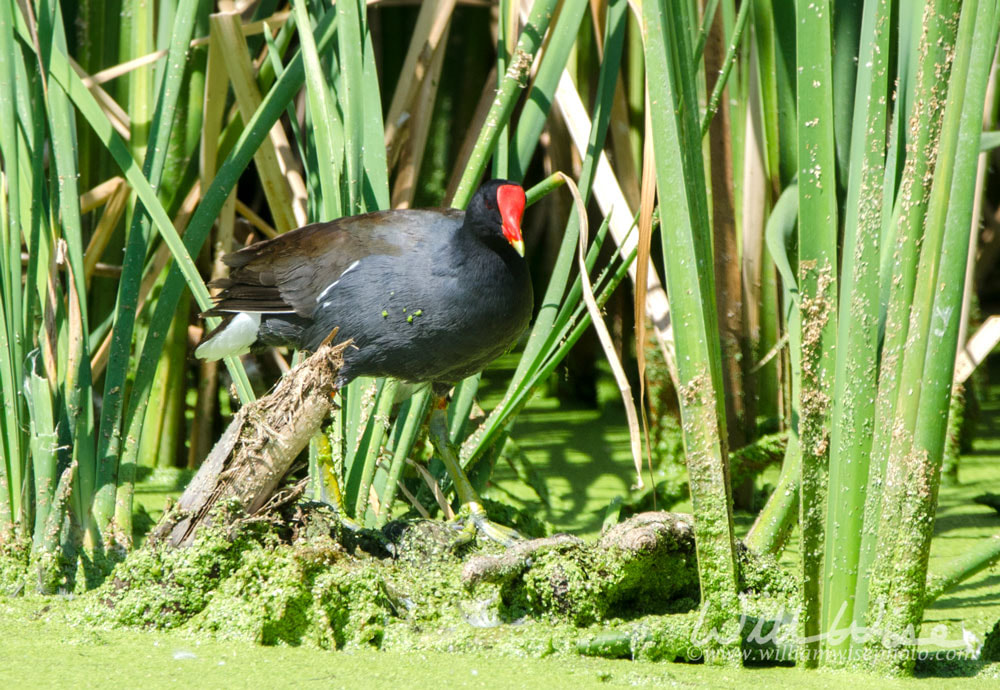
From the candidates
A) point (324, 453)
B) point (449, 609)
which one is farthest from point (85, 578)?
point (449, 609)

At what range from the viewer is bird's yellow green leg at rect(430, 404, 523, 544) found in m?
1.92

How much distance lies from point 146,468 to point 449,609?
45.3 inches

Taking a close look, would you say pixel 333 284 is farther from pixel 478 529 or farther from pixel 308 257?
pixel 478 529

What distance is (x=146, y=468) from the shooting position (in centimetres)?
246

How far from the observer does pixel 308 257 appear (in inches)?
79.3

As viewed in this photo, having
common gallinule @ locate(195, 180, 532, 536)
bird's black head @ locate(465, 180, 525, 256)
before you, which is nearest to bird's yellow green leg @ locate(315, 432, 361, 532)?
common gallinule @ locate(195, 180, 532, 536)

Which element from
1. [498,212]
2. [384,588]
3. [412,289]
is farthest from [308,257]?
[384,588]

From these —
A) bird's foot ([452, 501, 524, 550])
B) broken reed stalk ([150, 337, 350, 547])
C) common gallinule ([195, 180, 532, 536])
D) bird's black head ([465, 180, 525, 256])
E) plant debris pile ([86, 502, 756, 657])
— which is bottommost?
bird's foot ([452, 501, 524, 550])

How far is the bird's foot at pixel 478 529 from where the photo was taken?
1808 millimetres

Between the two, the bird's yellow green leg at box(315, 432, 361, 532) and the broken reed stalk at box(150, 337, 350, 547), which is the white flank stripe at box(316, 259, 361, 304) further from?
the broken reed stalk at box(150, 337, 350, 547)

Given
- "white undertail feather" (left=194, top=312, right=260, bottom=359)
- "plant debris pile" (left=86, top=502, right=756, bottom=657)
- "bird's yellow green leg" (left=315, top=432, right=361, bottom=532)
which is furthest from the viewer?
"white undertail feather" (left=194, top=312, right=260, bottom=359)

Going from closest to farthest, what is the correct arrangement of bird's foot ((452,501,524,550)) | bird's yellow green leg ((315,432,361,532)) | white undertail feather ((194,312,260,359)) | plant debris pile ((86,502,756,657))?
plant debris pile ((86,502,756,657))
bird's foot ((452,501,524,550))
bird's yellow green leg ((315,432,361,532))
white undertail feather ((194,312,260,359))

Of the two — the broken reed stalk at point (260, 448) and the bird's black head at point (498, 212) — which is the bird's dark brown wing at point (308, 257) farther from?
the broken reed stalk at point (260, 448)

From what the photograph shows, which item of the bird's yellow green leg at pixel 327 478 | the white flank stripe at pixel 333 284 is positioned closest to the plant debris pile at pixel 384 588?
the bird's yellow green leg at pixel 327 478
